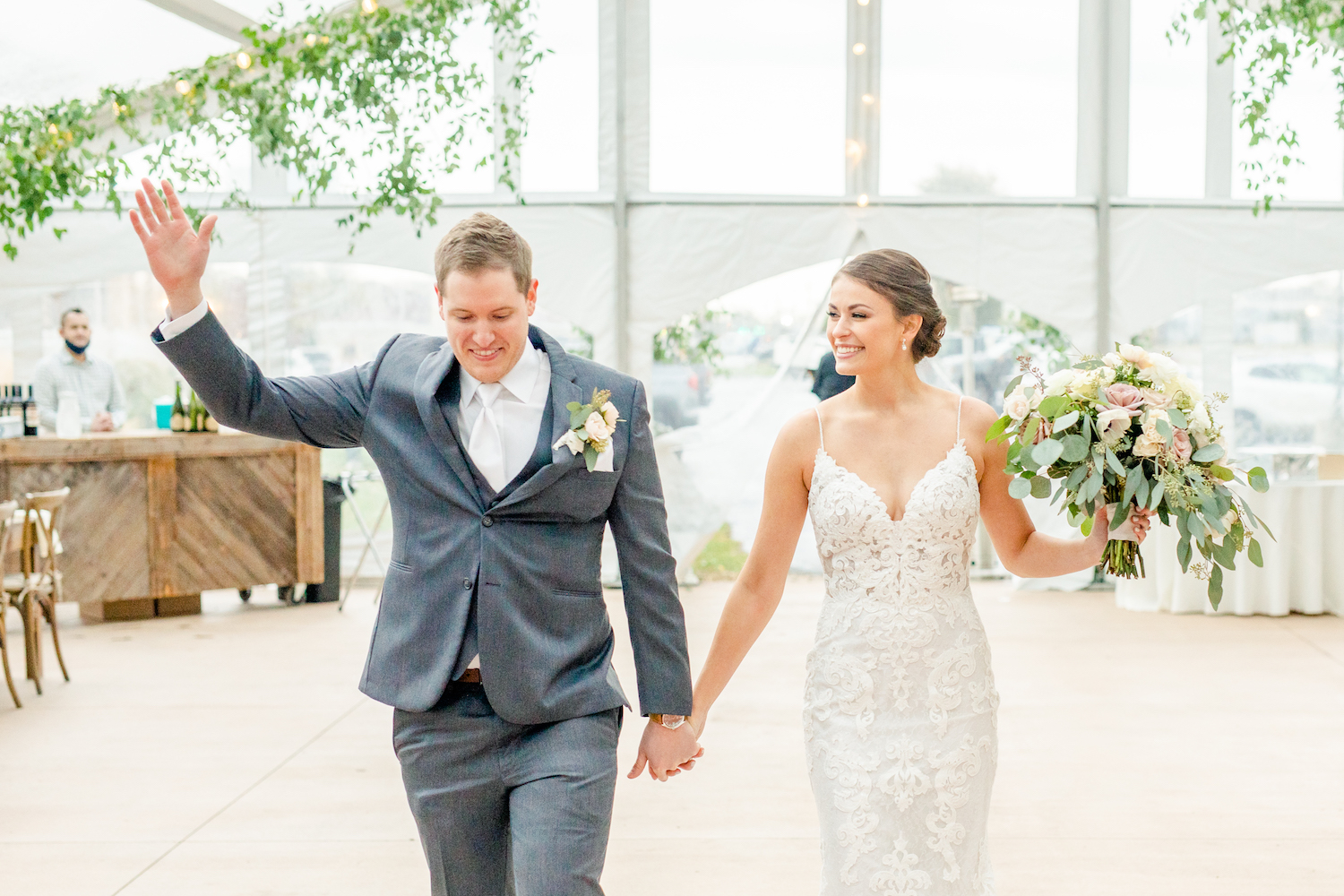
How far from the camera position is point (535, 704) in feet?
6.55

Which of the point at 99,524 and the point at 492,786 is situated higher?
the point at 492,786

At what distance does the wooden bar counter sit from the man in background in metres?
0.58

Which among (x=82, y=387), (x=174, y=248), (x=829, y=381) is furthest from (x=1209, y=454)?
(x=82, y=387)

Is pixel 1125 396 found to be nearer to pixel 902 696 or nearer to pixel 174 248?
pixel 902 696

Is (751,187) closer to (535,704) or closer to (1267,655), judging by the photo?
(1267,655)

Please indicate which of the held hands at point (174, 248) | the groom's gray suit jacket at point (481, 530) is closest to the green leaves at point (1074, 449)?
the groom's gray suit jacket at point (481, 530)

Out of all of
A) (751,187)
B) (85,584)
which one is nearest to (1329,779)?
(751,187)

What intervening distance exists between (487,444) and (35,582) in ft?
16.0

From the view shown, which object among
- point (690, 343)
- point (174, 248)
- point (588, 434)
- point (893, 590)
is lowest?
point (893, 590)

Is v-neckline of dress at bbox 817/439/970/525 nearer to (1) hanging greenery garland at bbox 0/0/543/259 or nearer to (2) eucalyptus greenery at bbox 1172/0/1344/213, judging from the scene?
(1) hanging greenery garland at bbox 0/0/543/259

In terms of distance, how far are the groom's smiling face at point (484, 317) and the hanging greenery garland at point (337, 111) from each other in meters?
6.32

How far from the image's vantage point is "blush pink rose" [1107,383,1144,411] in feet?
8.03

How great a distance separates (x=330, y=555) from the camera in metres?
8.74

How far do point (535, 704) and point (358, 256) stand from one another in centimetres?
750
